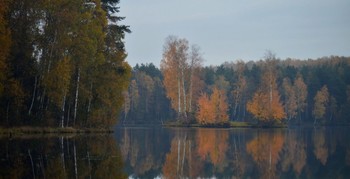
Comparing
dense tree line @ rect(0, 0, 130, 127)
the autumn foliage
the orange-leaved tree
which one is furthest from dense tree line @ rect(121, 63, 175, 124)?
dense tree line @ rect(0, 0, 130, 127)

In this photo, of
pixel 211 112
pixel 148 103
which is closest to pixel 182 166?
pixel 211 112

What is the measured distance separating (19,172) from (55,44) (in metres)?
25.3

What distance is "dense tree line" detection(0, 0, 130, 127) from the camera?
3681cm

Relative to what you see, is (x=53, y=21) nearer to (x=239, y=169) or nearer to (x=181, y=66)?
(x=239, y=169)

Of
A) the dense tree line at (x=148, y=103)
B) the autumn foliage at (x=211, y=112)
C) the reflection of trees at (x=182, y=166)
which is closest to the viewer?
the reflection of trees at (x=182, y=166)

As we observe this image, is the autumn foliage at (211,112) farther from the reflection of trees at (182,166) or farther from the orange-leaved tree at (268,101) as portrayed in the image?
the reflection of trees at (182,166)

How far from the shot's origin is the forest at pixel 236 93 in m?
80.1

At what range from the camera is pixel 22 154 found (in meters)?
20.9

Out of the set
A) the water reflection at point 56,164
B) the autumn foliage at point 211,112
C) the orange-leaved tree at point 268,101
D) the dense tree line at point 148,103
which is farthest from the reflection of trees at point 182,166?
the dense tree line at point 148,103

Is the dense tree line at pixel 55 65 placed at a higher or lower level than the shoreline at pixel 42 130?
higher

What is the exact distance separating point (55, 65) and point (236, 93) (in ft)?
234

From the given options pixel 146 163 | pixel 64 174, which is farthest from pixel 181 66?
pixel 64 174

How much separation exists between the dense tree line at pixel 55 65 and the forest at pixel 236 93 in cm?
3393

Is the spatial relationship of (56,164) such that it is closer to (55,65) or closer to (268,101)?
(55,65)
